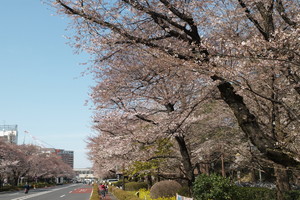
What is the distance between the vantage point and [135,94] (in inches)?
409

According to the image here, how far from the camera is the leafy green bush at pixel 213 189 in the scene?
29.2ft

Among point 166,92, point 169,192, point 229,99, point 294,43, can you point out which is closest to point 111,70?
point 166,92

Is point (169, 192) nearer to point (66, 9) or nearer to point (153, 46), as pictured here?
point (153, 46)

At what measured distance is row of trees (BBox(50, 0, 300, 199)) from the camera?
18.4 feet

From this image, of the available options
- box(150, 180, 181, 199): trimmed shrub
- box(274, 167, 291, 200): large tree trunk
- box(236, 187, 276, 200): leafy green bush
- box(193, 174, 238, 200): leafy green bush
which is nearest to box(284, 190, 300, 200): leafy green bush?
box(274, 167, 291, 200): large tree trunk

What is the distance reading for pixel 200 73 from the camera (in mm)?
5715

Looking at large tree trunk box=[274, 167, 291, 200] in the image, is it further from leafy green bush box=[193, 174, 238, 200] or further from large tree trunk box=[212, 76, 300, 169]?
large tree trunk box=[212, 76, 300, 169]

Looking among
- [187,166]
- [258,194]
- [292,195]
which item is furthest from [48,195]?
[292,195]

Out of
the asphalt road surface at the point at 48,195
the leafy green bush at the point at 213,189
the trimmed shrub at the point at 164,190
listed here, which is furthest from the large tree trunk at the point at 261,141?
the asphalt road surface at the point at 48,195

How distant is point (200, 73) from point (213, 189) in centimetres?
476

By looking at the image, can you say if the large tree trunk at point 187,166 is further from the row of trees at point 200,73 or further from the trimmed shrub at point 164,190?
the trimmed shrub at point 164,190

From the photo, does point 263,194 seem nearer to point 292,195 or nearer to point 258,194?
point 258,194

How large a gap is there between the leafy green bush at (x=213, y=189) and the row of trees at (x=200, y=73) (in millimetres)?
1208

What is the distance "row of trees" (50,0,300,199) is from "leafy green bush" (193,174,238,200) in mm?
1208
